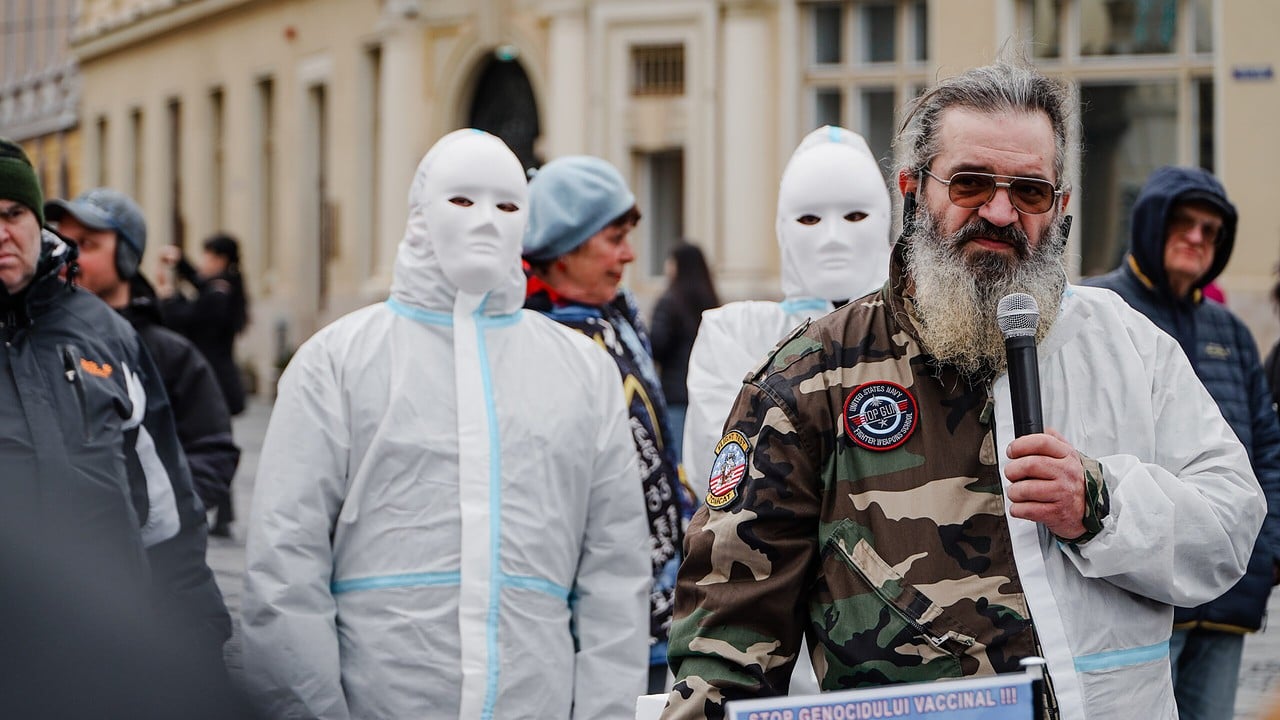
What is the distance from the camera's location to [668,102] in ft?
64.5

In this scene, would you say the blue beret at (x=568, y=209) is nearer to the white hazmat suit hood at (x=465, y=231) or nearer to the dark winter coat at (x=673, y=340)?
the white hazmat suit hood at (x=465, y=231)

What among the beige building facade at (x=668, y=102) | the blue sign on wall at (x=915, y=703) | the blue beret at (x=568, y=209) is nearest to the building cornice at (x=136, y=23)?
the beige building facade at (x=668, y=102)

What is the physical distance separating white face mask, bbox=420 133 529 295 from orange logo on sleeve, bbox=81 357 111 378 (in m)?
0.85

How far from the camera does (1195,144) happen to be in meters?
16.9

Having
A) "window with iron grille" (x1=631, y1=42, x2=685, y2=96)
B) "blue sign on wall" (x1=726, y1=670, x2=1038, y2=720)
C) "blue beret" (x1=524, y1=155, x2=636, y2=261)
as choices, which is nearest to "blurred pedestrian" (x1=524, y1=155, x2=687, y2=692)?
"blue beret" (x1=524, y1=155, x2=636, y2=261)

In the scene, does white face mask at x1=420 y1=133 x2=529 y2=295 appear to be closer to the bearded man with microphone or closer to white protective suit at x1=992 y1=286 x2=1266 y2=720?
the bearded man with microphone

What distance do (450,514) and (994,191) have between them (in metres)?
1.72

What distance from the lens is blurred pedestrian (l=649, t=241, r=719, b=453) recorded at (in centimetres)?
1067

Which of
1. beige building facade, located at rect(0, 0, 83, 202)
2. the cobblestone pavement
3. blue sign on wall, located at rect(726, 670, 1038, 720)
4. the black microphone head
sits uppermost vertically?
beige building facade, located at rect(0, 0, 83, 202)

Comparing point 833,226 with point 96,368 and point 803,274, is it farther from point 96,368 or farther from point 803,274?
point 96,368

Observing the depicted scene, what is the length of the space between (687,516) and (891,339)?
2.45m

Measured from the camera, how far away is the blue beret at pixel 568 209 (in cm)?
546

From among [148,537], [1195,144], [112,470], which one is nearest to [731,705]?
[112,470]

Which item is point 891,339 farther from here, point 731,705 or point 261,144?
point 261,144
